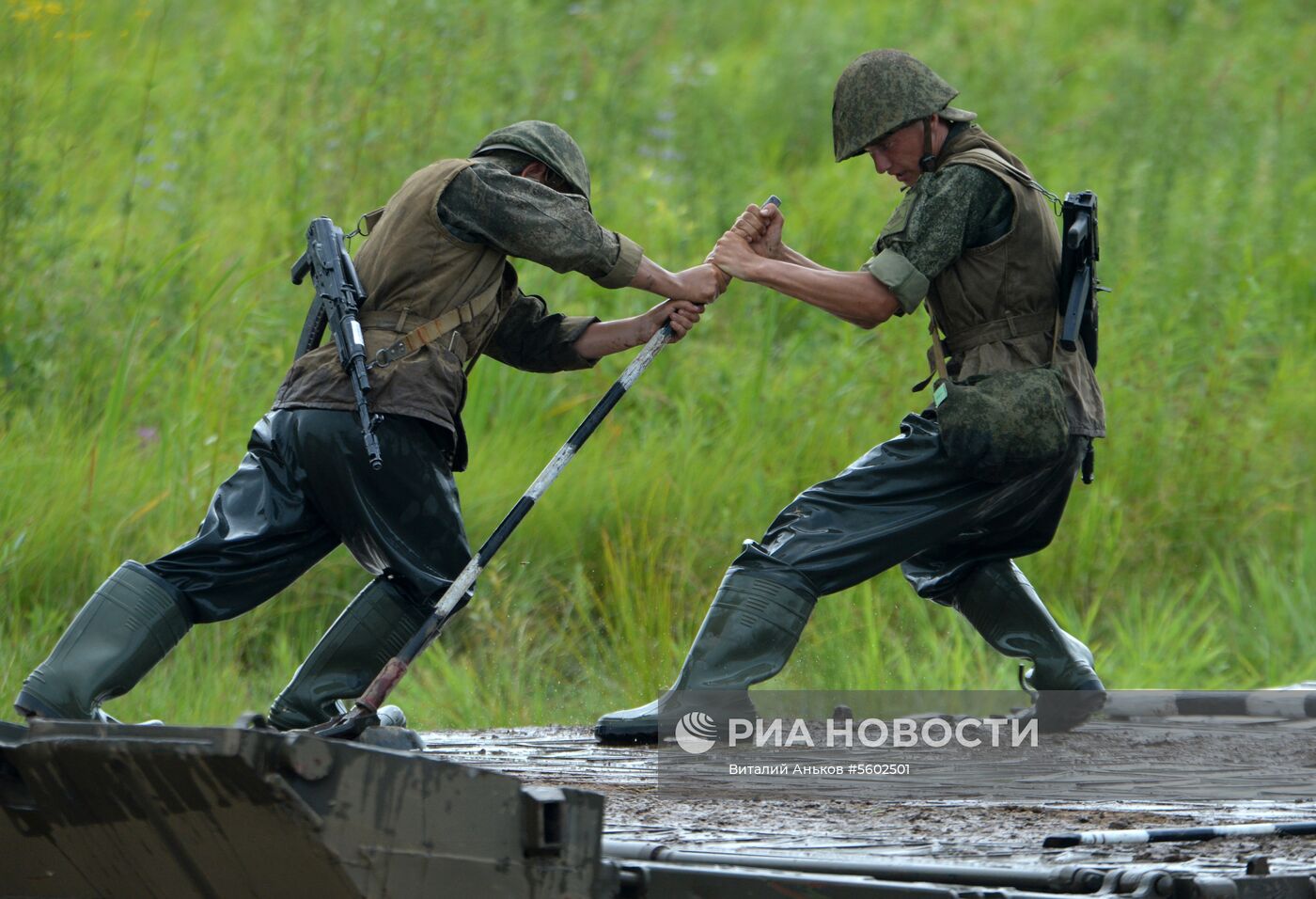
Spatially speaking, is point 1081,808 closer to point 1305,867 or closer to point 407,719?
point 1305,867

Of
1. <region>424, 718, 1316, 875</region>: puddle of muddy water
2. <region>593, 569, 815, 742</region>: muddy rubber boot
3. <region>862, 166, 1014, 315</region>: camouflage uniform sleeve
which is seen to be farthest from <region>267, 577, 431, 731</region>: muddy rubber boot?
<region>862, 166, 1014, 315</region>: camouflage uniform sleeve

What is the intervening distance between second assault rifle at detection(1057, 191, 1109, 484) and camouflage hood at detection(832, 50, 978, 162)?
41cm

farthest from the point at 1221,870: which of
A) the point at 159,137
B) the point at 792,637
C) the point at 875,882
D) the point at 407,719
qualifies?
the point at 159,137

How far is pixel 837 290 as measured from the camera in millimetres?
4809

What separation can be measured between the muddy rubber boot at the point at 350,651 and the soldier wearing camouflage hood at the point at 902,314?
0.69m

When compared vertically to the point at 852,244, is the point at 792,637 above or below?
below

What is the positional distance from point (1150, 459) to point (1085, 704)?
376 centimetres

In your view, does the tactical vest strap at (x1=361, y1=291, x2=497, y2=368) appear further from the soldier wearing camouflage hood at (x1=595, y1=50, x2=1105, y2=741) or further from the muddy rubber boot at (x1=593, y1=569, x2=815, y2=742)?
the muddy rubber boot at (x1=593, y1=569, x2=815, y2=742)

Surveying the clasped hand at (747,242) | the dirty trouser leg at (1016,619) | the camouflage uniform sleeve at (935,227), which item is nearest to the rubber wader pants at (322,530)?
the clasped hand at (747,242)

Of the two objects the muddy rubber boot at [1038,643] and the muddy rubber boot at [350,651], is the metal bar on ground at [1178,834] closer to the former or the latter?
the muddy rubber boot at [1038,643]

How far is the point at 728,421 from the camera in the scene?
28.8ft

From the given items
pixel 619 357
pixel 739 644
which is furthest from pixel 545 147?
pixel 619 357

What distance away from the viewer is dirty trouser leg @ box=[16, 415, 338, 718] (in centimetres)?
421

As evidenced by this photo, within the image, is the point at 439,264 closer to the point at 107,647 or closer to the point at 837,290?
the point at 837,290
